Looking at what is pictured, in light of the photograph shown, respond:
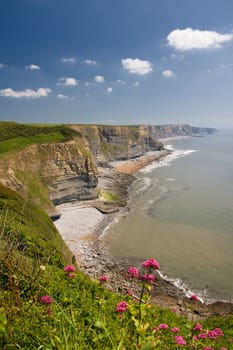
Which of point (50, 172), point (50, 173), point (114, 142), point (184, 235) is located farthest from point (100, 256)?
point (114, 142)

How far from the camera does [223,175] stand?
71188 mm

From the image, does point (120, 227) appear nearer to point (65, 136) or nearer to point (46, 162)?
point (46, 162)

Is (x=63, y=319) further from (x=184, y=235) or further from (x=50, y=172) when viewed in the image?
(x=50, y=172)

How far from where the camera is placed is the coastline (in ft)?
63.9

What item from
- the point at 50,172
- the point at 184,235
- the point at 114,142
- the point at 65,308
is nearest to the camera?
the point at 65,308

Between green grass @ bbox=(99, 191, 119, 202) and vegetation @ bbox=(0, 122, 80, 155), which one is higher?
vegetation @ bbox=(0, 122, 80, 155)

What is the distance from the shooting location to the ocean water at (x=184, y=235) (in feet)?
76.9

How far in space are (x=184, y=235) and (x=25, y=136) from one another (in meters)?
33.9

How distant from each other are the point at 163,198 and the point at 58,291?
4202 cm

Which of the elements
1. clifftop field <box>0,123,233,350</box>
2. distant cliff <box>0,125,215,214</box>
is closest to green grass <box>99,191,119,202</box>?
distant cliff <box>0,125,215,214</box>

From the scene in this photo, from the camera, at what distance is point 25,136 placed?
48625 millimetres

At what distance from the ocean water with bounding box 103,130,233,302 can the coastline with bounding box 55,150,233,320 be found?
110 centimetres

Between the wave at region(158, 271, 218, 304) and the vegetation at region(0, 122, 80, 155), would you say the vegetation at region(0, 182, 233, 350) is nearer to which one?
the wave at region(158, 271, 218, 304)

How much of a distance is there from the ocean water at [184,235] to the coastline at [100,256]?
43.4 inches
